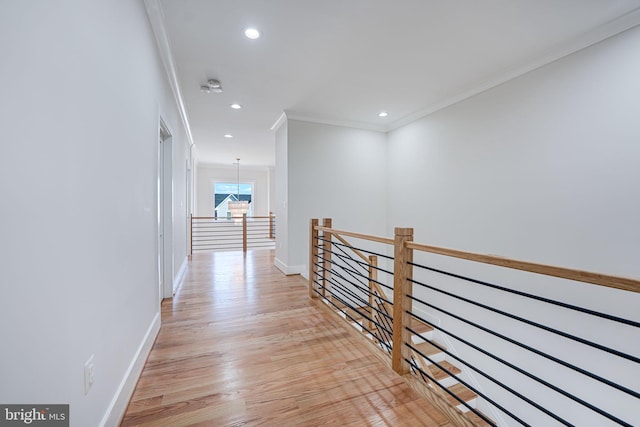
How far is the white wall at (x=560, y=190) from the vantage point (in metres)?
2.20

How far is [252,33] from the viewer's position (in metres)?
2.33

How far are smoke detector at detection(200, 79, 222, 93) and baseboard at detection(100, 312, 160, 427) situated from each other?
2667 millimetres

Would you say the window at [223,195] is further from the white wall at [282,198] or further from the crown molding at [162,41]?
the crown molding at [162,41]

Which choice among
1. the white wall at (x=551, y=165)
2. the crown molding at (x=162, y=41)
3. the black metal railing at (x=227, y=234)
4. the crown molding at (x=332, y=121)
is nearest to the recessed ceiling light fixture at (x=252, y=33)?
the crown molding at (x=162, y=41)

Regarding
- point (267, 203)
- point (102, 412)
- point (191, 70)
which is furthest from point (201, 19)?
point (267, 203)

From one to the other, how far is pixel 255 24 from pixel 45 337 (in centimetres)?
245

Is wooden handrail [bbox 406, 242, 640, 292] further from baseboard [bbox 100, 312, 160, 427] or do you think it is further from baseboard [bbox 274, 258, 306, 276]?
baseboard [bbox 274, 258, 306, 276]

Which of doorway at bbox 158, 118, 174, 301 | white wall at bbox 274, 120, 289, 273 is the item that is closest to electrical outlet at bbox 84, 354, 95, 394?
doorway at bbox 158, 118, 174, 301

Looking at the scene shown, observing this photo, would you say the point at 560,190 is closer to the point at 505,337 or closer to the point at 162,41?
the point at 505,337

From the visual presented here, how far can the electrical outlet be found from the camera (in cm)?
110

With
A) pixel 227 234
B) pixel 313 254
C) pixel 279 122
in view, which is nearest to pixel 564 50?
pixel 313 254

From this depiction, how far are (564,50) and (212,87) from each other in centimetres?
373

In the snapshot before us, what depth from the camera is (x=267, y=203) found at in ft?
32.6

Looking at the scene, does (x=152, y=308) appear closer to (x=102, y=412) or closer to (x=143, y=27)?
(x=102, y=412)
